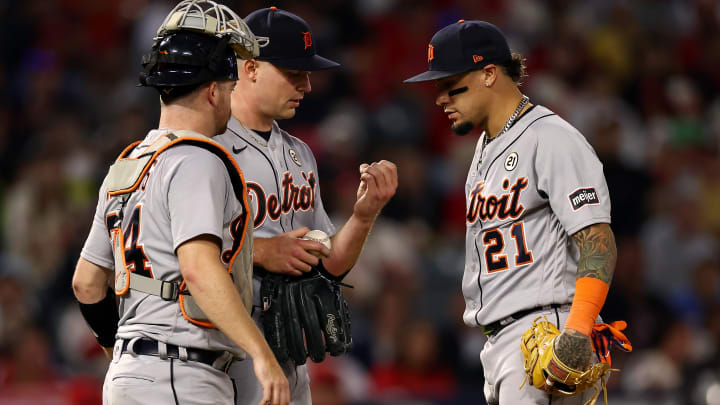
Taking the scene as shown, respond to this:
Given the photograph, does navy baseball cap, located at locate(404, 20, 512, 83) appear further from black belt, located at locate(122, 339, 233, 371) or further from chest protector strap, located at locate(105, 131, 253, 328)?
black belt, located at locate(122, 339, 233, 371)

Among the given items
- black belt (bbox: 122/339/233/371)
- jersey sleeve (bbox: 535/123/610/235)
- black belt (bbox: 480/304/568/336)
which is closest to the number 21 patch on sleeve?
jersey sleeve (bbox: 535/123/610/235)

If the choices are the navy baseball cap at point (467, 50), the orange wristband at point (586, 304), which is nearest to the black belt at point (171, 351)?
the orange wristband at point (586, 304)

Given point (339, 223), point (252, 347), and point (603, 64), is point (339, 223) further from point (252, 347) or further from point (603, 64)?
point (252, 347)

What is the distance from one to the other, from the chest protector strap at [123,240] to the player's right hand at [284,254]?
59cm

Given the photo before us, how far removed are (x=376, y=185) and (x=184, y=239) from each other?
125 cm

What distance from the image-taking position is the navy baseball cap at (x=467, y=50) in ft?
13.1

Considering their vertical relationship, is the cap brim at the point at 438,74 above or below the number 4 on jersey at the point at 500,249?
above

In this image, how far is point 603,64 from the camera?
Answer: 10.2 meters

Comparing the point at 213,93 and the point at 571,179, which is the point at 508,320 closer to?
the point at 571,179

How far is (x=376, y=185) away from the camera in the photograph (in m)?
4.06

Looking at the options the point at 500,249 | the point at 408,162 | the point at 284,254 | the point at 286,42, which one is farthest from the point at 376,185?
the point at 408,162

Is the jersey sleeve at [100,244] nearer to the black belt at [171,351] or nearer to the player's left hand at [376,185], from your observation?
the black belt at [171,351]

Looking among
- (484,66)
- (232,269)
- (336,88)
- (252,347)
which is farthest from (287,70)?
(336,88)

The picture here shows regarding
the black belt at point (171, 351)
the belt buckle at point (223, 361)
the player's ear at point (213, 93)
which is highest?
the player's ear at point (213, 93)
